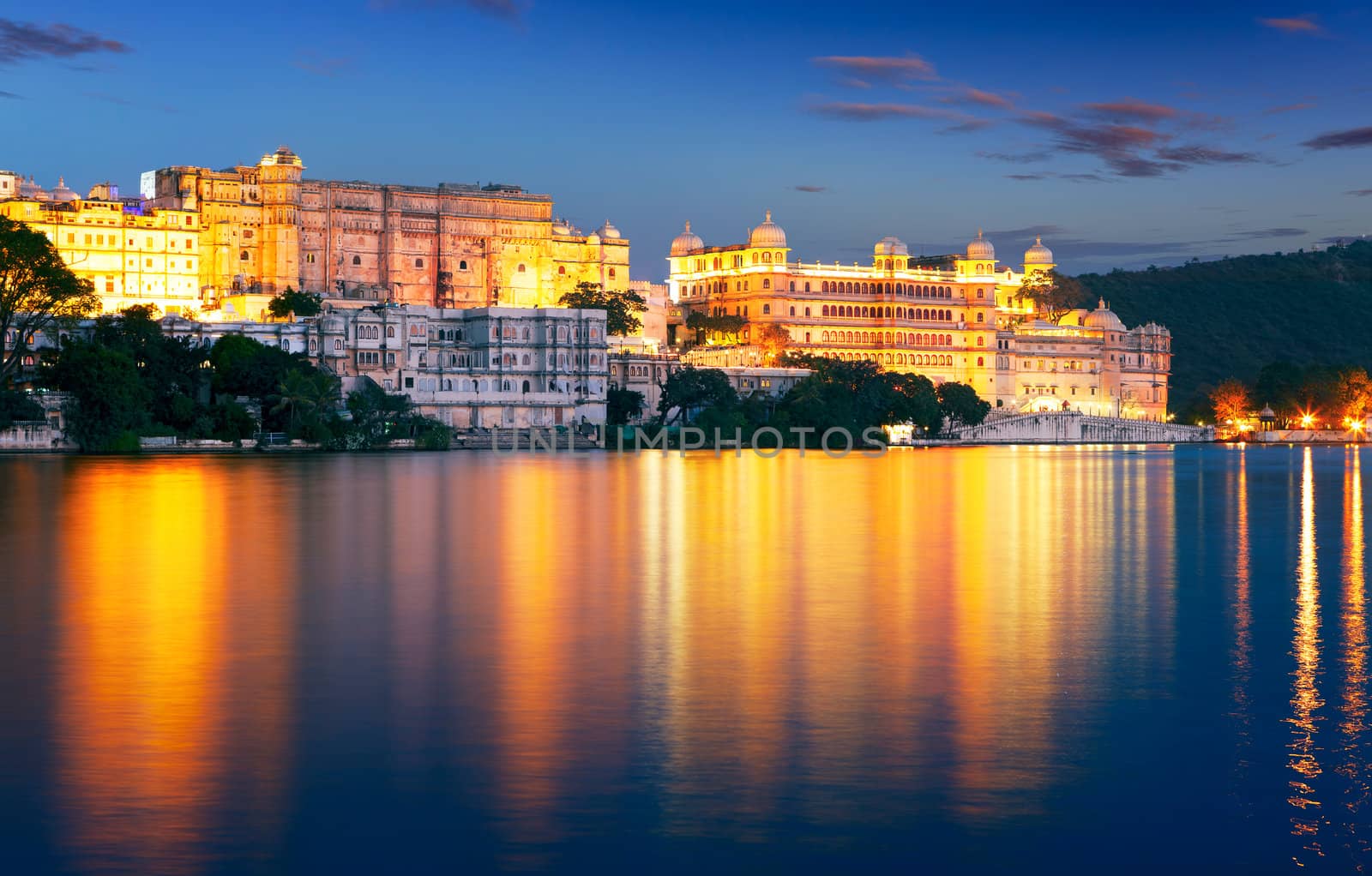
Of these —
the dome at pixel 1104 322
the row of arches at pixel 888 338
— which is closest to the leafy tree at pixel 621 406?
the row of arches at pixel 888 338

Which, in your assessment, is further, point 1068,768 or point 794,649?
point 794,649

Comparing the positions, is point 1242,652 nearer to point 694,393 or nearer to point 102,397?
point 102,397

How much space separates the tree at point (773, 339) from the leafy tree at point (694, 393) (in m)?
19.2

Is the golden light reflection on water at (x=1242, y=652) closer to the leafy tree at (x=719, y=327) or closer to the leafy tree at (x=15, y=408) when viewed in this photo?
the leafy tree at (x=15, y=408)

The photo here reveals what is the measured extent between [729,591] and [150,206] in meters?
92.5

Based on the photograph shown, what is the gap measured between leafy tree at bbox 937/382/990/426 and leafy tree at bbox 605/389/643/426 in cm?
2181

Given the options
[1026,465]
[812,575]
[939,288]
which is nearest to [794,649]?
[812,575]

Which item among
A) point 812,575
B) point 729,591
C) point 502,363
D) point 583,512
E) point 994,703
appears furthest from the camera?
point 502,363

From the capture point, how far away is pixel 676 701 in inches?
593

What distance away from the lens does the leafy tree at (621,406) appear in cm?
10262

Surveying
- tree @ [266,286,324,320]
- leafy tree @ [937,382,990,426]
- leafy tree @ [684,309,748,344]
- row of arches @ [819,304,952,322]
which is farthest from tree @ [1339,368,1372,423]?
tree @ [266,286,324,320]

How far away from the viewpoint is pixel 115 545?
3016 centimetres

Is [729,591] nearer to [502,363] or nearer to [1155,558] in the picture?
[1155,558]

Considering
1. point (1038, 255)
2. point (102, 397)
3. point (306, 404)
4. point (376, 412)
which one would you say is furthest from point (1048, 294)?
point (102, 397)
